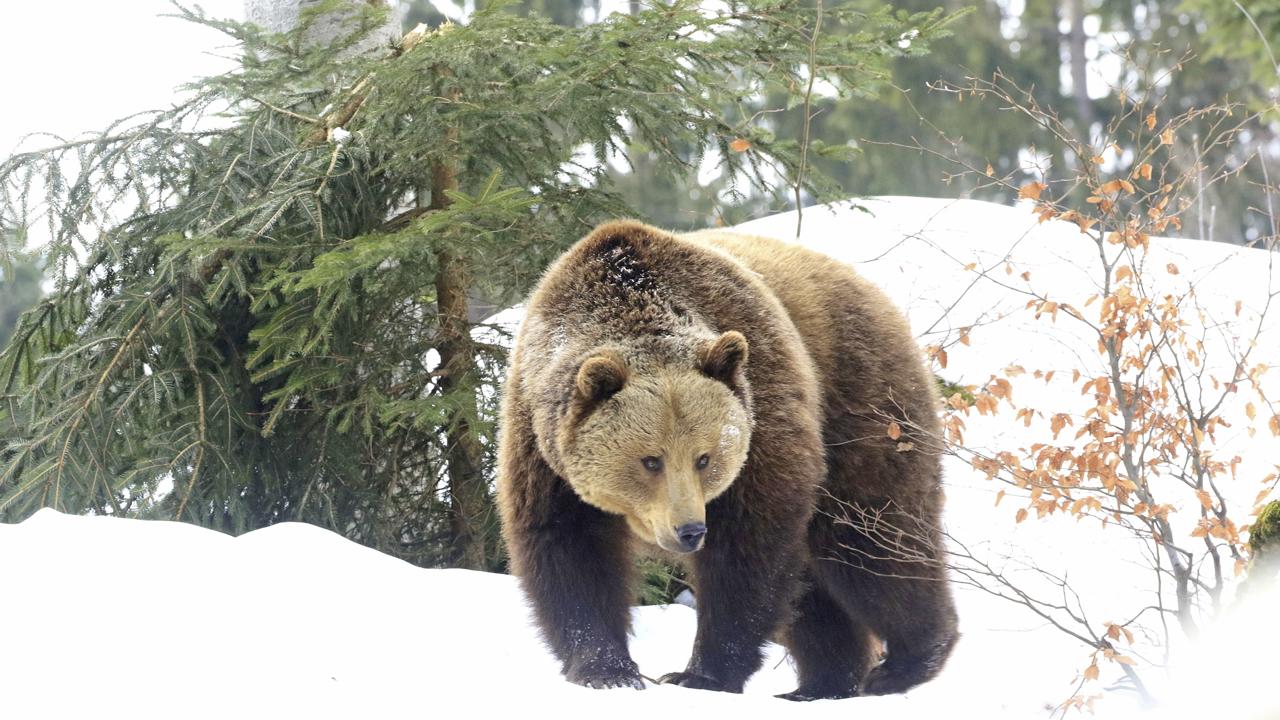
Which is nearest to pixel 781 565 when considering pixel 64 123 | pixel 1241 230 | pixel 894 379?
pixel 894 379

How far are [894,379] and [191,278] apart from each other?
3699mm

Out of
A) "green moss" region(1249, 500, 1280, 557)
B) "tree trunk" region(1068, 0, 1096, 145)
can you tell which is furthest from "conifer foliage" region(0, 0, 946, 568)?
"tree trunk" region(1068, 0, 1096, 145)

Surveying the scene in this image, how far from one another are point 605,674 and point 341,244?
9.22ft

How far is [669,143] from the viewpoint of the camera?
7.19m

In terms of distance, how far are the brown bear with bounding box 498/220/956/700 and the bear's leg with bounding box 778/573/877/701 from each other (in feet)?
0.61

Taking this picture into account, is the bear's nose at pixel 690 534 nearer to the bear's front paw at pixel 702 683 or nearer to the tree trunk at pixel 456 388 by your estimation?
the bear's front paw at pixel 702 683

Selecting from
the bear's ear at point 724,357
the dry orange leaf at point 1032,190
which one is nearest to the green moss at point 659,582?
the bear's ear at point 724,357

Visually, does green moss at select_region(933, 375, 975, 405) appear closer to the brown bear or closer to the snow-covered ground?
the brown bear

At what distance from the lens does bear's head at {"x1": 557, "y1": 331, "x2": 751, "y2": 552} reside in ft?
14.4

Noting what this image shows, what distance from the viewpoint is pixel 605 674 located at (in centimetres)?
450

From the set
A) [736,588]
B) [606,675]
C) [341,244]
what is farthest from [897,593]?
[341,244]

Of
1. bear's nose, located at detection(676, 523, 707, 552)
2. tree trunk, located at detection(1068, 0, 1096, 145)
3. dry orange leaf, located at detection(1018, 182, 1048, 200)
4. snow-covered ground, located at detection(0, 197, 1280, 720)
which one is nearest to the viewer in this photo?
snow-covered ground, located at detection(0, 197, 1280, 720)

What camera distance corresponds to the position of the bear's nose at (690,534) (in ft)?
13.8

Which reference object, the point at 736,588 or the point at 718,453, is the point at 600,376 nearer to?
the point at 718,453
